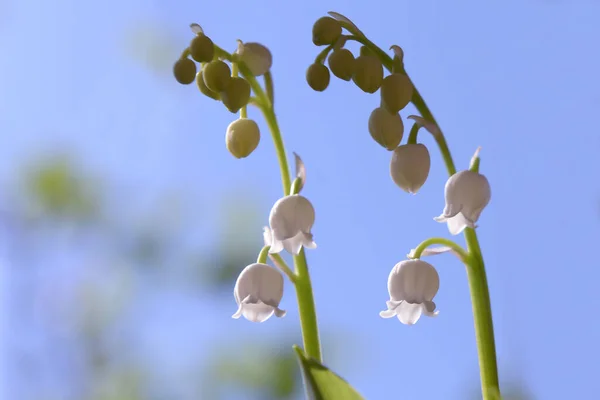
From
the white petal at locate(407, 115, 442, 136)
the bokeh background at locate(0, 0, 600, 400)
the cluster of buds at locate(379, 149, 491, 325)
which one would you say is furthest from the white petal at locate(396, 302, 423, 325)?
the bokeh background at locate(0, 0, 600, 400)

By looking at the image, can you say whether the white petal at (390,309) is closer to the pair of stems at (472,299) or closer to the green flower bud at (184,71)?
the pair of stems at (472,299)

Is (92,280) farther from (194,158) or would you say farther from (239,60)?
(239,60)

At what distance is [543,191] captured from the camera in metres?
1.83

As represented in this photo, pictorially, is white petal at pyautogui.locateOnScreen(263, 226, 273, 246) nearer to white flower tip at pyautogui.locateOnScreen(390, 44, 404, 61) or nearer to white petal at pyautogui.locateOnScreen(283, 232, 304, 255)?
white petal at pyautogui.locateOnScreen(283, 232, 304, 255)

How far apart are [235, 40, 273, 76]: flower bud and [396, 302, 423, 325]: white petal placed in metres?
0.16

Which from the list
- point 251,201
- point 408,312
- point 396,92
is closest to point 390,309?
point 408,312

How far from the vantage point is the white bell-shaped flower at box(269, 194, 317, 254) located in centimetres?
45

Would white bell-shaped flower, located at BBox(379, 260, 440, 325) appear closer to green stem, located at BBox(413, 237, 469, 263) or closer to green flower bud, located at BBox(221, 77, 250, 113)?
green stem, located at BBox(413, 237, 469, 263)

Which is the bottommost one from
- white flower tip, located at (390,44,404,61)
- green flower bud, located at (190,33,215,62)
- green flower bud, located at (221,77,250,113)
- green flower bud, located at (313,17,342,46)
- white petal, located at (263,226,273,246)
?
white petal, located at (263,226,273,246)

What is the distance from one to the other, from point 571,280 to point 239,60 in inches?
52.3

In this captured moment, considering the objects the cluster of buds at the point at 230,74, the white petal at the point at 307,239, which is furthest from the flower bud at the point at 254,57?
the white petal at the point at 307,239

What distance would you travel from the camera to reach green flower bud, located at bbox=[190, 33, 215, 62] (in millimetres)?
434

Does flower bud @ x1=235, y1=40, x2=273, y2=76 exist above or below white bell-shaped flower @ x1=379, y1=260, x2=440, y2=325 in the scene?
above

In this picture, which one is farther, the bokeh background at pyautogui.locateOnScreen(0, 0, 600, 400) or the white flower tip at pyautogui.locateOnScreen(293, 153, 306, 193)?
the bokeh background at pyautogui.locateOnScreen(0, 0, 600, 400)
